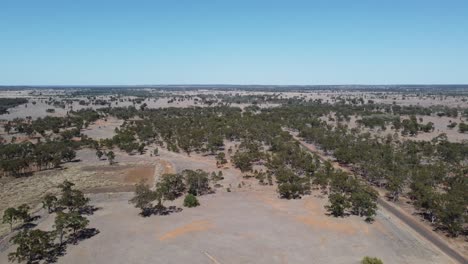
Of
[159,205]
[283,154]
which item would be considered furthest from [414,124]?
[159,205]

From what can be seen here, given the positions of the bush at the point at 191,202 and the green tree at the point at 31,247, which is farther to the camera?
the bush at the point at 191,202

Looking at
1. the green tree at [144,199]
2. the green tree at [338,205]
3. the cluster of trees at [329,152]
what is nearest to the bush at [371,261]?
the cluster of trees at [329,152]

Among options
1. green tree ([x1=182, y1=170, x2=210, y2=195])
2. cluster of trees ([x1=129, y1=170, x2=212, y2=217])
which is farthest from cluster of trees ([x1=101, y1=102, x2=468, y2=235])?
cluster of trees ([x1=129, y1=170, x2=212, y2=217])

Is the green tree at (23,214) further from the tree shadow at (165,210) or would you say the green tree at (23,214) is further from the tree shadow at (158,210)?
the tree shadow at (165,210)

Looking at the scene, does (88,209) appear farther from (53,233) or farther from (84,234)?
(53,233)

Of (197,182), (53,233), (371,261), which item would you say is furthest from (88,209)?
(371,261)

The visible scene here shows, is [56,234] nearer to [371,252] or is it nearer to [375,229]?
[371,252]
